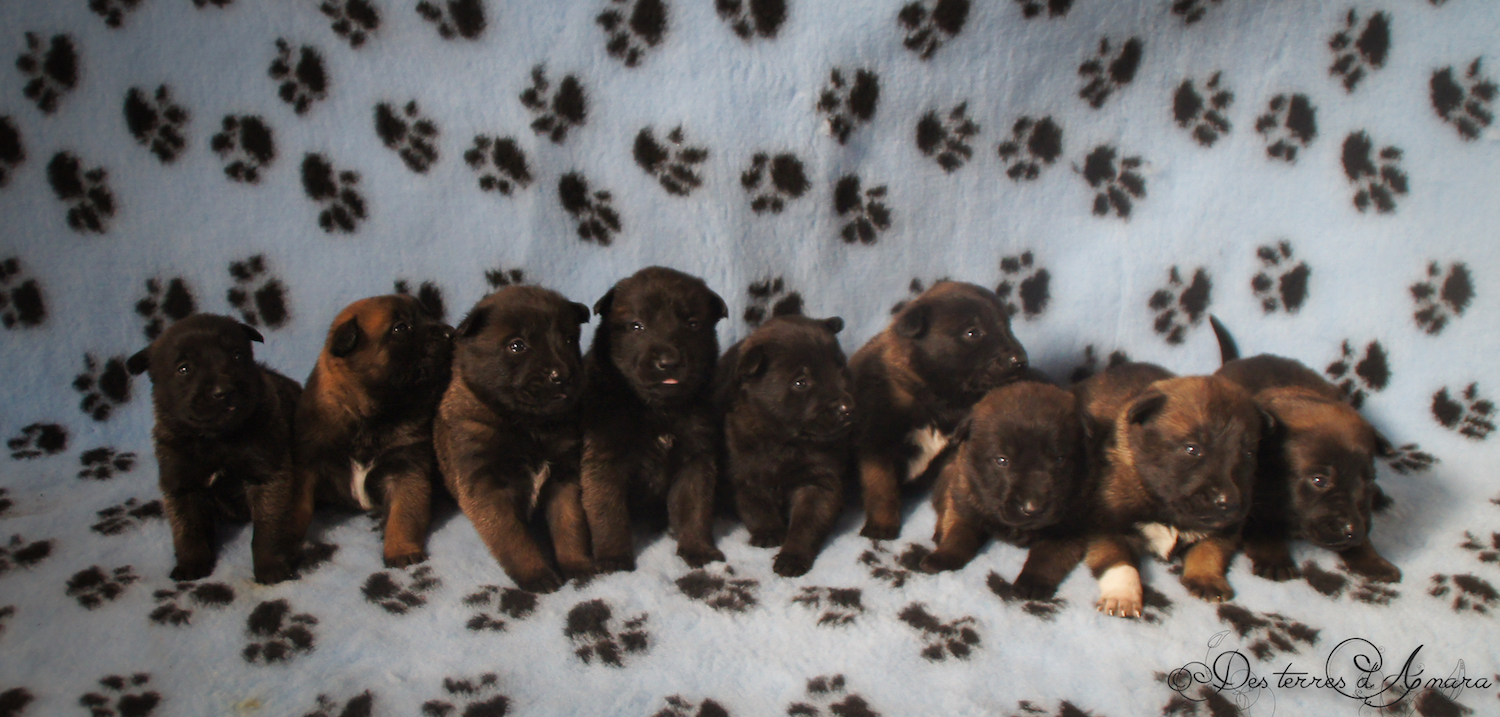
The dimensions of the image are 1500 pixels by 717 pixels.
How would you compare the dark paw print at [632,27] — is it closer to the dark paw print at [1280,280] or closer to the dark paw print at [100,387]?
the dark paw print at [100,387]

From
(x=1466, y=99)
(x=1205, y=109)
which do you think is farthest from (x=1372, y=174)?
(x=1205, y=109)

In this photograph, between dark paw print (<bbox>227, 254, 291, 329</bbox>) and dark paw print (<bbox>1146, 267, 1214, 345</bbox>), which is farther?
dark paw print (<bbox>1146, 267, 1214, 345</bbox>)

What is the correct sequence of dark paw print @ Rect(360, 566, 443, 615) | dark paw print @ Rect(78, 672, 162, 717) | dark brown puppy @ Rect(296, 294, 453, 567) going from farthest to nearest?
dark brown puppy @ Rect(296, 294, 453, 567) → dark paw print @ Rect(360, 566, 443, 615) → dark paw print @ Rect(78, 672, 162, 717)

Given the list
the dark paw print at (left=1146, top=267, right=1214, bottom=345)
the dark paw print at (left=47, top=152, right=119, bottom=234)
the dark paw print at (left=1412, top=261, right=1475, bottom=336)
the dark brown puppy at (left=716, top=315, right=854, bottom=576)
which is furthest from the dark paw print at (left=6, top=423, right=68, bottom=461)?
the dark paw print at (left=1412, top=261, right=1475, bottom=336)

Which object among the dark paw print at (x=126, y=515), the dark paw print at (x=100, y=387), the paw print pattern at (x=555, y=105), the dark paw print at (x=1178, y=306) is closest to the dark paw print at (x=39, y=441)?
the dark paw print at (x=100, y=387)

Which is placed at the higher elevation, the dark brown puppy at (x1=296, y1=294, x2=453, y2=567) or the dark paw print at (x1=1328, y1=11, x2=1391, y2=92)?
the dark paw print at (x1=1328, y1=11, x2=1391, y2=92)

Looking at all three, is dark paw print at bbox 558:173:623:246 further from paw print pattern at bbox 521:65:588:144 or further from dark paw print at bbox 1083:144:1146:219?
dark paw print at bbox 1083:144:1146:219

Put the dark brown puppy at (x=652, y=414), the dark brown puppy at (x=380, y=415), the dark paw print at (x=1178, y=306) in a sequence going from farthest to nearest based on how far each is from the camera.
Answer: the dark paw print at (x=1178, y=306), the dark brown puppy at (x=380, y=415), the dark brown puppy at (x=652, y=414)
